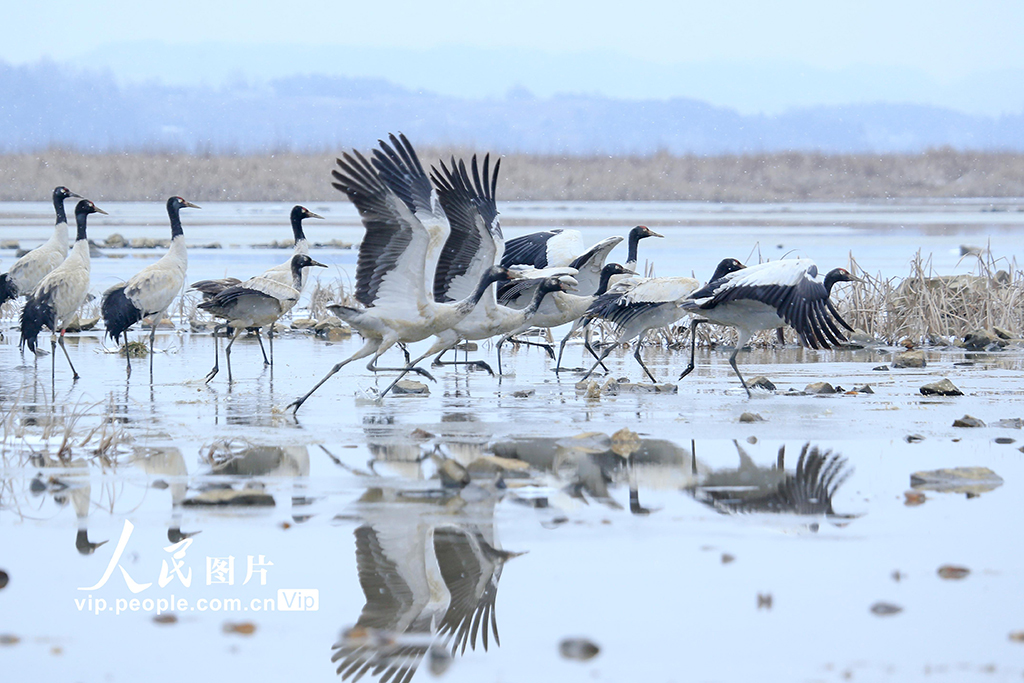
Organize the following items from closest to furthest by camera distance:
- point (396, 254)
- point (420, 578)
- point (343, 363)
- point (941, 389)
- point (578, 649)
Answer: point (578, 649) → point (420, 578) → point (396, 254) → point (343, 363) → point (941, 389)

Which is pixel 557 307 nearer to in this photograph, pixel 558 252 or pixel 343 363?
pixel 558 252

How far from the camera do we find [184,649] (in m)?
4.01

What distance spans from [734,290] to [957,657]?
5.88 meters

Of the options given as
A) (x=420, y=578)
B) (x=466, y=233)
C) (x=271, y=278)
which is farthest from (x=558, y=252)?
(x=420, y=578)

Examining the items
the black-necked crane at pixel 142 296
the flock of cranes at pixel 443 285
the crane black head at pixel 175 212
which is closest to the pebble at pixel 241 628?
the flock of cranes at pixel 443 285

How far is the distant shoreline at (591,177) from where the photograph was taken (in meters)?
51.0

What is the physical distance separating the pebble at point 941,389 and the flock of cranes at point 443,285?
2.66ft

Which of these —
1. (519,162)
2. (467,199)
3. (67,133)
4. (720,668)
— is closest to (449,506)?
(720,668)

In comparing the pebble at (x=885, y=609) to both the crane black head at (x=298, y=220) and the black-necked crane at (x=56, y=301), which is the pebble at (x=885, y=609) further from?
the crane black head at (x=298, y=220)

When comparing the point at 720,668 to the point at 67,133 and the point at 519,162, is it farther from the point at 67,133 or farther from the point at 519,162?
the point at 67,133

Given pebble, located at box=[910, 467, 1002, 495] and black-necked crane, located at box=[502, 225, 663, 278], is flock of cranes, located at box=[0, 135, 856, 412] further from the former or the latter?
pebble, located at box=[910, 467, 1002, 495]

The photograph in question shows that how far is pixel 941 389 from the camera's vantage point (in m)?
9.35

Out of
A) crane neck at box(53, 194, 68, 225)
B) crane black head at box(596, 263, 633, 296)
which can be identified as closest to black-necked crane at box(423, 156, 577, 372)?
crane black head at box(596, 263, 633, 296)

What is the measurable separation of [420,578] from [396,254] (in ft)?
14.9
